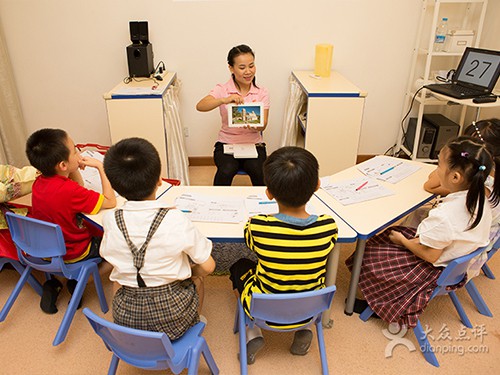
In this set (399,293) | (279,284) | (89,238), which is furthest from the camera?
A: (89,238)

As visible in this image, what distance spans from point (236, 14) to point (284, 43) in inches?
18.1

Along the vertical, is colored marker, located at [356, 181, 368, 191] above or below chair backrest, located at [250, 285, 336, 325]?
above

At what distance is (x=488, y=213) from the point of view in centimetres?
160

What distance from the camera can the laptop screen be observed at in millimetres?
2795

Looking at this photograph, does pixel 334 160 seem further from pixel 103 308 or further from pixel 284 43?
pixel 103 308

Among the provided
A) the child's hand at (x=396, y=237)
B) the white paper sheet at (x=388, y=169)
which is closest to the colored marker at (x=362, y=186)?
the white paper sheet at (x=388, y=169)

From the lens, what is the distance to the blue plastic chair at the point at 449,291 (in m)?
1.58

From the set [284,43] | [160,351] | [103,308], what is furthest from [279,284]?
[284,43]

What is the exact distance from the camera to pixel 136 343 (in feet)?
4.02

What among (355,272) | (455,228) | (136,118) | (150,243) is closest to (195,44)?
(136,118)

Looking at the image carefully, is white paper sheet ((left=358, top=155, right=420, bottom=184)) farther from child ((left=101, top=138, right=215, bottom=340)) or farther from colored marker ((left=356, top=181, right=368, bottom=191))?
child ((left=101, top=138, right=215, bottom=340))

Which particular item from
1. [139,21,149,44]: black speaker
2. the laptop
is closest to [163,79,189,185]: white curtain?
[139,21,149,44]: black speaker

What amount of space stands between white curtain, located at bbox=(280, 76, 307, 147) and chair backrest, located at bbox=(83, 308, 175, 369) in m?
2.24

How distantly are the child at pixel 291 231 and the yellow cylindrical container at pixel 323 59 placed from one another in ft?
6.53
